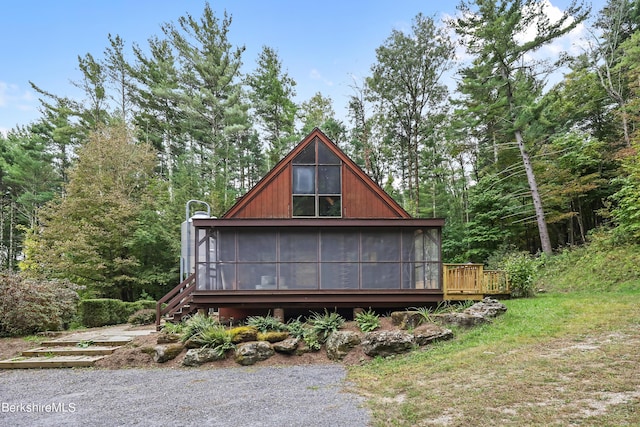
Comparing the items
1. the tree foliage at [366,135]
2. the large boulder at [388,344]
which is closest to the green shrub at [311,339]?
the large boulder at [388,344]

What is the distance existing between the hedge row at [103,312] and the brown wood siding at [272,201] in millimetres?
7095

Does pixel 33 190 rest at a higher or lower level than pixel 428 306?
higher

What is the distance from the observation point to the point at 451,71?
2162 centimetres

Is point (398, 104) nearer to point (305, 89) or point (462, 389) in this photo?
point (305, 89)

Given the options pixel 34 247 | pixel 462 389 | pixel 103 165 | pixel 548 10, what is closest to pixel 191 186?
pixel 103 165

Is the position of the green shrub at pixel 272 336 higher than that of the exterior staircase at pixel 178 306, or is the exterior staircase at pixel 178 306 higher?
the exterior staircase at pixel 178 306

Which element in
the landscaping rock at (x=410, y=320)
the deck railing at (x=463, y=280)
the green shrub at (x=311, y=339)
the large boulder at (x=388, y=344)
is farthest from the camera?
the deck railing at (x=463, y=280)

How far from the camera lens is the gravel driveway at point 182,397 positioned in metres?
4.66

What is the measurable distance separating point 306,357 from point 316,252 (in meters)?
3.18

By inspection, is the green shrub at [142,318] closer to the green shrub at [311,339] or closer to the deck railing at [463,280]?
the green shrub at [311,339]

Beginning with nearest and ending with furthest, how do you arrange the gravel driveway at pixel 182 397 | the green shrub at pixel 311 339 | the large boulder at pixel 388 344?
the gravel driveway at pixel 182 397 < the large boulder at pixel 388 344 < the green shrub at pixel 311 339

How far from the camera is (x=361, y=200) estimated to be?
11.5 metres

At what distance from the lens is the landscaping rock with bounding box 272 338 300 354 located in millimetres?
8133

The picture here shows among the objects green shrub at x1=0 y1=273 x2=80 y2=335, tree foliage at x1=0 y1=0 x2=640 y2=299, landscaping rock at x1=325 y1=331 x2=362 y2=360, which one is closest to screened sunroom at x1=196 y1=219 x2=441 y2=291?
landscaping rock at x1=325 y1=331 x2=362 y2=360
